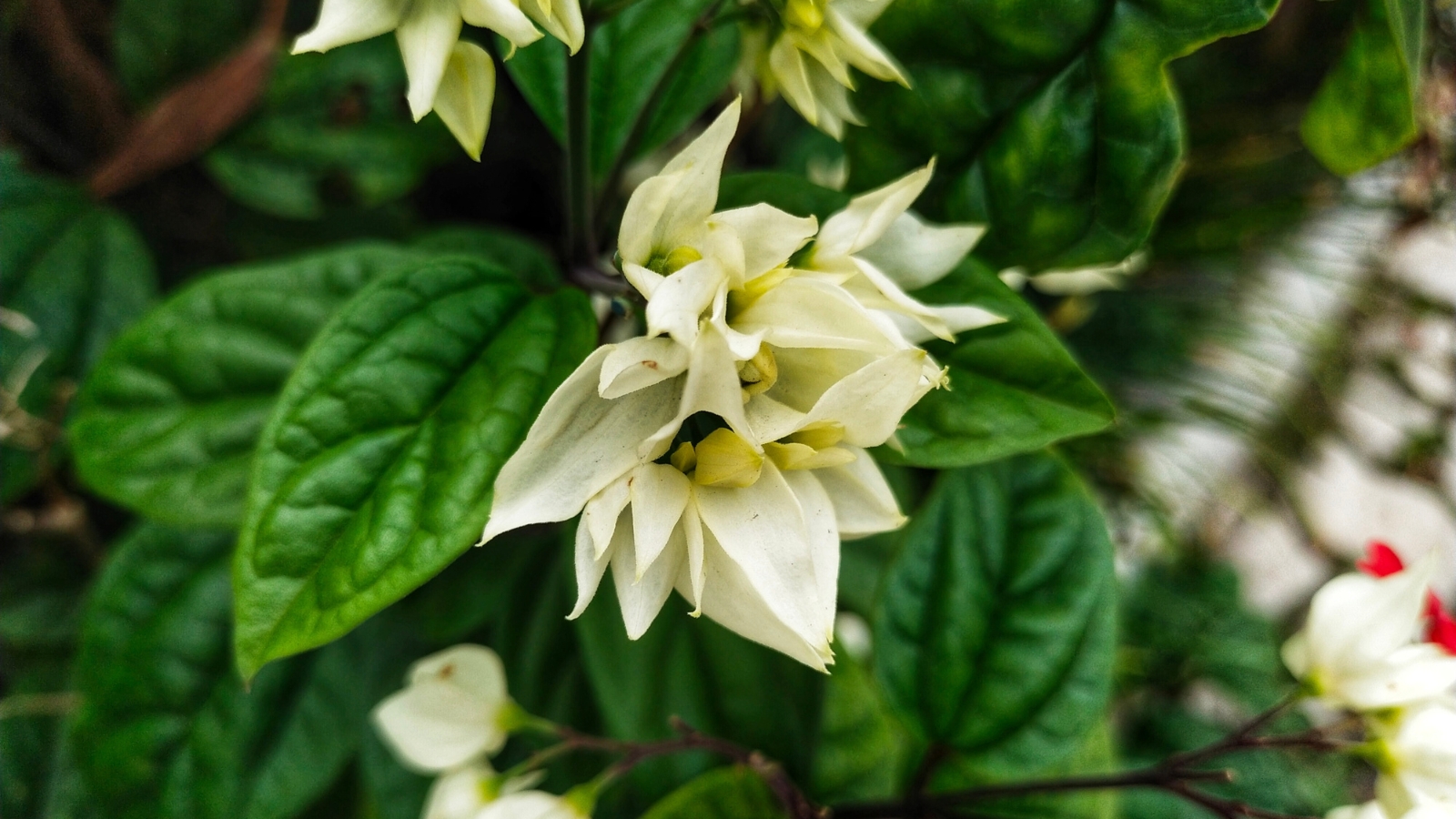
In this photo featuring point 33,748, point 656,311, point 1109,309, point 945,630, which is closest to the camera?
point 656,311

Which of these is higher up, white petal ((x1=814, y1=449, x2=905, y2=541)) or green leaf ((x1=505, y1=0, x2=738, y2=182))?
green leaf ((x1=505, y1=0, x2=738, y2=182))

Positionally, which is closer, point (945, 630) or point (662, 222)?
point (662, 222)

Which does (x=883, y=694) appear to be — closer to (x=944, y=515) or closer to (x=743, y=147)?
(x=944, y=515)

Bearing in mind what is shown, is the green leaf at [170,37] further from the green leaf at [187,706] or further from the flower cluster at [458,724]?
the flower cluster at [458,724]

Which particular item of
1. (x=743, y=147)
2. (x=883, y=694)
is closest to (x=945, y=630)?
(x=883, y=694)

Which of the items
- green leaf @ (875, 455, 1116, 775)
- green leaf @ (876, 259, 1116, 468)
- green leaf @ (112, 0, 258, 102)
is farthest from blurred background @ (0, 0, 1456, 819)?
green leaf @ (876, 259, 1116, 468)

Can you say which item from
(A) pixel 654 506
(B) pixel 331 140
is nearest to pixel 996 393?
(A) pixel 654 506

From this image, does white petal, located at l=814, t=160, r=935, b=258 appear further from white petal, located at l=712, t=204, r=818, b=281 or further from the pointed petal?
the pointed petal

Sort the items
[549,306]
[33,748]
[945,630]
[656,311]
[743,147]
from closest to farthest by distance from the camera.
A: [656,311]
[549,306]
[945,630]
[33,748]
[743,147]
